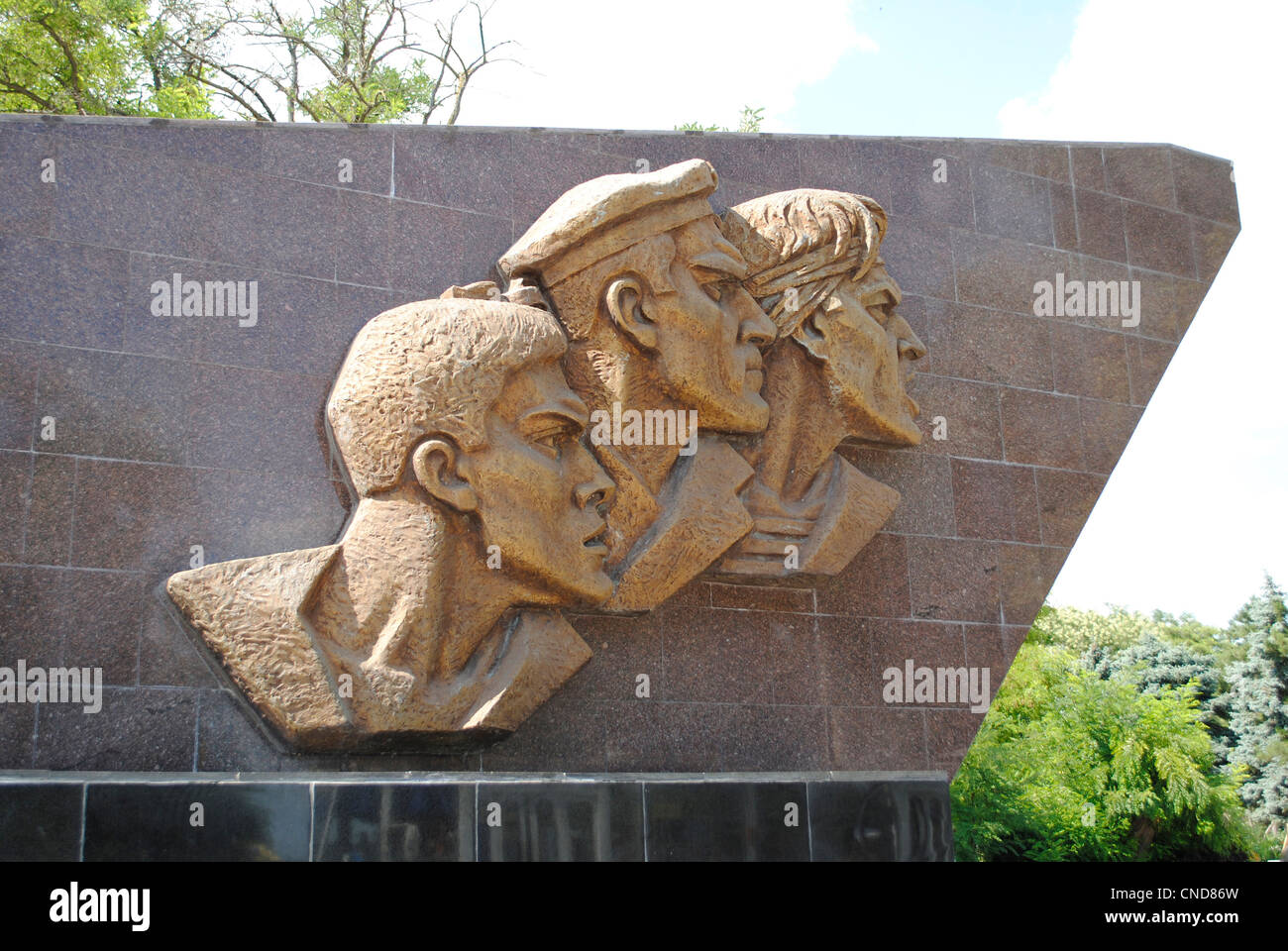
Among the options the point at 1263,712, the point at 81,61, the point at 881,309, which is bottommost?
the point at 1263,712

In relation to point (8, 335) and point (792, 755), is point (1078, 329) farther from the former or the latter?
point (8, 335)

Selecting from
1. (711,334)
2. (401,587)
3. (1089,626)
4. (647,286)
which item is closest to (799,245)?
(711,334)

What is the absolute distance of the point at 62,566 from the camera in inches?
199

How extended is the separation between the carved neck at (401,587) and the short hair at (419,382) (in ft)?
0.56

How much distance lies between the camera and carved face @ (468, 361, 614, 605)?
5.21 meters

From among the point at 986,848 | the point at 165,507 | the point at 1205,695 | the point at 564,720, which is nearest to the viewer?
the point at 165,507

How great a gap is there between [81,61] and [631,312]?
11646mm

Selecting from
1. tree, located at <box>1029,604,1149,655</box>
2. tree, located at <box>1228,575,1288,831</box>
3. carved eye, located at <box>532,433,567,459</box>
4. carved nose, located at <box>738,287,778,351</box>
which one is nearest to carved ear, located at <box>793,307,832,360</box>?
carved nose, located at <box>738,287,778,351</box>

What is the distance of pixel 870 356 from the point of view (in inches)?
250

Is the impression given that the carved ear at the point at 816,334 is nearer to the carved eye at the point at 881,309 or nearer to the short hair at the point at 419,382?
the carved eye at the point at 881,309

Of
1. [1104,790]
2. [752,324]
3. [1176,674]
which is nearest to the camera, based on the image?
[752,324]

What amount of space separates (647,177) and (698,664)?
7.75 feet

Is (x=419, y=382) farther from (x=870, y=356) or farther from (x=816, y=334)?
(x=870, y=356)
